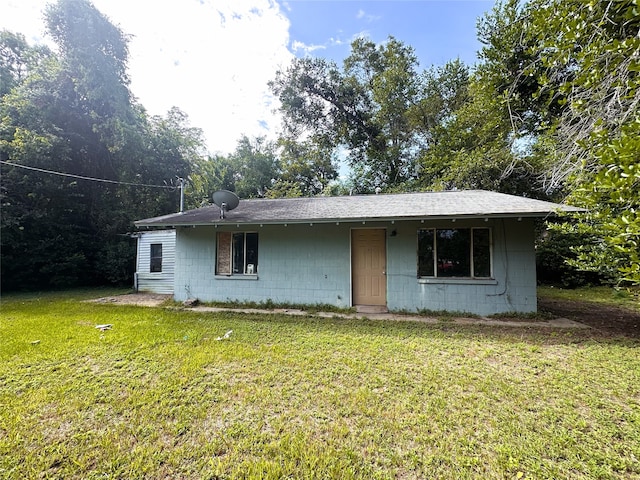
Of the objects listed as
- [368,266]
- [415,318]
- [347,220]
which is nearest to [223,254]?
[347,220]

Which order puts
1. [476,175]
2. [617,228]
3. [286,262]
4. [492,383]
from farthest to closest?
1. [476,175]
2. [286,262]
3. [492,383]
4. [617,228]

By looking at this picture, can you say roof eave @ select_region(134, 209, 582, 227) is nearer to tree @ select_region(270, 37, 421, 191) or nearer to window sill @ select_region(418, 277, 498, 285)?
window sill @ select_region(418, 277, 498, 285)

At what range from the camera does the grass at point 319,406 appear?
A: 6.42 ft

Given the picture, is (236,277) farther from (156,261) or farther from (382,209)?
(156,261)

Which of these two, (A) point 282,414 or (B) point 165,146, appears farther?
(B) point 165,146

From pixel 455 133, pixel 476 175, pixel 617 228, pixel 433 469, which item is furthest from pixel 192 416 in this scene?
pixel 455 133

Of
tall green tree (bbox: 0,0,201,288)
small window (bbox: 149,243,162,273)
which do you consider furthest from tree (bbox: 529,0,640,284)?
tall green tree (bbox: 0,0,201,288)

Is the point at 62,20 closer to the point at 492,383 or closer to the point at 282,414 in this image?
the point at 282,414

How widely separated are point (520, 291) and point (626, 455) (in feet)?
15.2

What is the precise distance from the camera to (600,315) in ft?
20.8

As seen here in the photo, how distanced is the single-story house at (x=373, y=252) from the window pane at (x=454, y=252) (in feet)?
0.07

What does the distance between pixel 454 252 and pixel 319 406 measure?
200 inches

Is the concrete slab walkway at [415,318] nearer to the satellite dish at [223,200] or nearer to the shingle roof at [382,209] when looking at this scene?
the shingle roof at [382,209]

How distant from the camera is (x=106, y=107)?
12570mm
